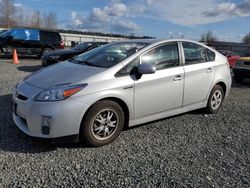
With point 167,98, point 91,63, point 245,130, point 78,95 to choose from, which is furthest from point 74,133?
point 245,130

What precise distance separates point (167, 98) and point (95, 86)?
56.0 inches

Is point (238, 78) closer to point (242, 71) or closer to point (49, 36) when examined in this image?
point (242, 71)

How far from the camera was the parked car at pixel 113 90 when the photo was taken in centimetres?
381

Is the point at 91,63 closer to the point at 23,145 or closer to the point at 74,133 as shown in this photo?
the point at 74,133

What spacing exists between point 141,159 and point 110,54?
1.96 meters

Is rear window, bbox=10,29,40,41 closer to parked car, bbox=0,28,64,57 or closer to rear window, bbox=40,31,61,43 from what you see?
parked car, bbox=0,28,64,57

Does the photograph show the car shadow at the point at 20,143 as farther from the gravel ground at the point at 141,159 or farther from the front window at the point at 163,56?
the front window at the point at 163,56

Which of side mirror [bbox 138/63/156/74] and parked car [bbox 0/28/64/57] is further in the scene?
parked car [bbox 0/28/64/57]

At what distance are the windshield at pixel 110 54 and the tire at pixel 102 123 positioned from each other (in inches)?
28.3

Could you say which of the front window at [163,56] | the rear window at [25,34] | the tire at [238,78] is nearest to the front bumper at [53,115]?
the front window at [163,56]

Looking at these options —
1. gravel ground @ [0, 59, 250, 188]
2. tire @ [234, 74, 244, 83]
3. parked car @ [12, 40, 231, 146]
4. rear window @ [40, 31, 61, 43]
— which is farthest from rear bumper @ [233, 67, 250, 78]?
rear window @ [40, 31, 61, 43]

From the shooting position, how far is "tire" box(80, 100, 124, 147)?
398 cm

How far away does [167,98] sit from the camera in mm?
4852

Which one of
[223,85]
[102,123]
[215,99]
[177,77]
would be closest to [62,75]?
[102,123]
